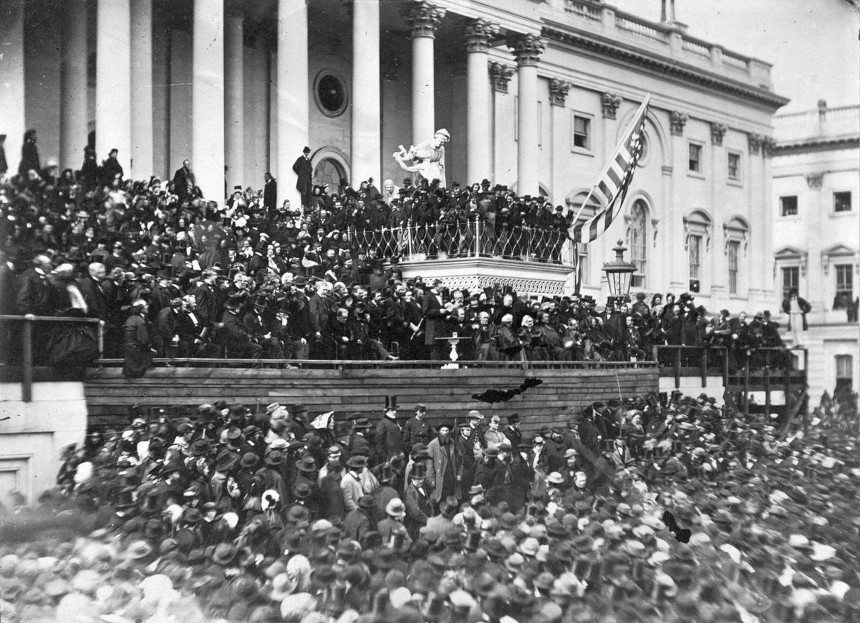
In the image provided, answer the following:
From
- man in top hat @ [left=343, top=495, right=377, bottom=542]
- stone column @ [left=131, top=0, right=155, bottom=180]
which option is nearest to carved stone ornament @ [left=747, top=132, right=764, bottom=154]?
stone column @ [left=131, top=0, right=155, bottom=180]

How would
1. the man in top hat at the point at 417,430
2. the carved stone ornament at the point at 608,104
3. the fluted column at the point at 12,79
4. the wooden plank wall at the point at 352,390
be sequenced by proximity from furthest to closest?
the carved stone ornament at the point at 608,104, the man in top hat at the point at 417,430, the fluted column at the point at 12,79, the wooden plank wall at the point at 352,390

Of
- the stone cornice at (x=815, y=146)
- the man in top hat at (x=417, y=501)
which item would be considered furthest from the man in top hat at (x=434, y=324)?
the stone cornice at (x=815, y=146)

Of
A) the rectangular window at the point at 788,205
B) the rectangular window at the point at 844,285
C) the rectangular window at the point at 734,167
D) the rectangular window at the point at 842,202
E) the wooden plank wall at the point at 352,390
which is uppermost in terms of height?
the rectangular window at the point at 734,167

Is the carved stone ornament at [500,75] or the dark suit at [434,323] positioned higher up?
the carved stone ornament at [500,75]

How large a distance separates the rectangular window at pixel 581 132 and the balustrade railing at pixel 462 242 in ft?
53.3

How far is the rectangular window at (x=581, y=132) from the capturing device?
43.1m

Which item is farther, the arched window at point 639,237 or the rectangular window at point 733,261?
the rectangular window at point 733,261

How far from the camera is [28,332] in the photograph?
1362 centimetres

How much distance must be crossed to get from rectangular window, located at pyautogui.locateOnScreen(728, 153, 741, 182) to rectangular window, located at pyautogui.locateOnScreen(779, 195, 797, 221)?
2.63 meters

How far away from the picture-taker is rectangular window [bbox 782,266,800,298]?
48750 millimetres

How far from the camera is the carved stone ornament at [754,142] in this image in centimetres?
5088

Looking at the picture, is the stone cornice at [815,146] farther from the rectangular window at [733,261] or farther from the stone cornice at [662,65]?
the rectangular window at [733,261]

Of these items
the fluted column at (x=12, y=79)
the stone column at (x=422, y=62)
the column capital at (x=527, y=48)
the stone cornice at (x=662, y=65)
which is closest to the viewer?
the fluted column at (x=12, y=79)

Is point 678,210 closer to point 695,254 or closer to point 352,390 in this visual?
point 695,254
